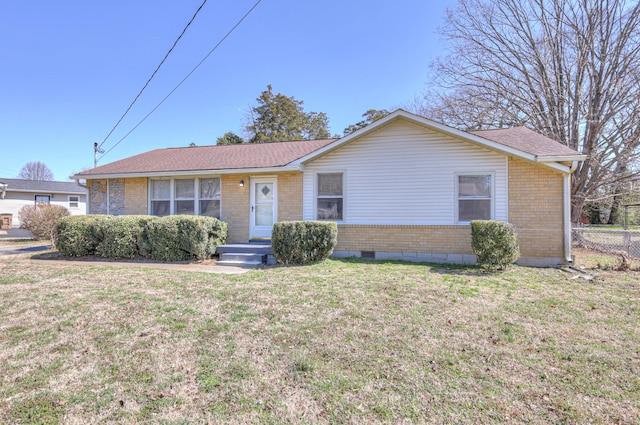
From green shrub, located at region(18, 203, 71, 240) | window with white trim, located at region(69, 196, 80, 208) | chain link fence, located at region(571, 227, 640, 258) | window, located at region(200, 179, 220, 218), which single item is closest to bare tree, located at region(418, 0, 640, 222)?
chain link fence, located at region(571, 227, 640, 258)

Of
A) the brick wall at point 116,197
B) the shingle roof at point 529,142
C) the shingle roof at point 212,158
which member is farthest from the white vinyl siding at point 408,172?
the brick wall at point 116,197

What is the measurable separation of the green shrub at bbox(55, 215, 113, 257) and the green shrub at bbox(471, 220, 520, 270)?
10.3m

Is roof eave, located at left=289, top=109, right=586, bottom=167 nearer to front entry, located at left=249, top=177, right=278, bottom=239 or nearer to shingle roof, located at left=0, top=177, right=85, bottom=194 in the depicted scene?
front entry, located at left=249, top=177, right=278, bottom=239

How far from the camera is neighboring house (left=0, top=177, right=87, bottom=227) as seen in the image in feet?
72.8

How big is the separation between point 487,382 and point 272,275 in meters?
4.78

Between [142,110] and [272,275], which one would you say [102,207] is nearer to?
[142,110]

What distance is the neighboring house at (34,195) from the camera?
874 inches

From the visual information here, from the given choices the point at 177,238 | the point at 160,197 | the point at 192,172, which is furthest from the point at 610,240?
the point at 160,197

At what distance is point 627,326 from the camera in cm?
411

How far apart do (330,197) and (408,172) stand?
251 centimetres

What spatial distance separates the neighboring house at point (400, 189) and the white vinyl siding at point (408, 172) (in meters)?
0.03

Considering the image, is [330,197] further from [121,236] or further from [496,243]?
[121,236]

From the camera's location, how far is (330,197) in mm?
9820

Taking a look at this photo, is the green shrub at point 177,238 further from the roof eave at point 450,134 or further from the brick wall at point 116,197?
the brick wall at point 116,197
